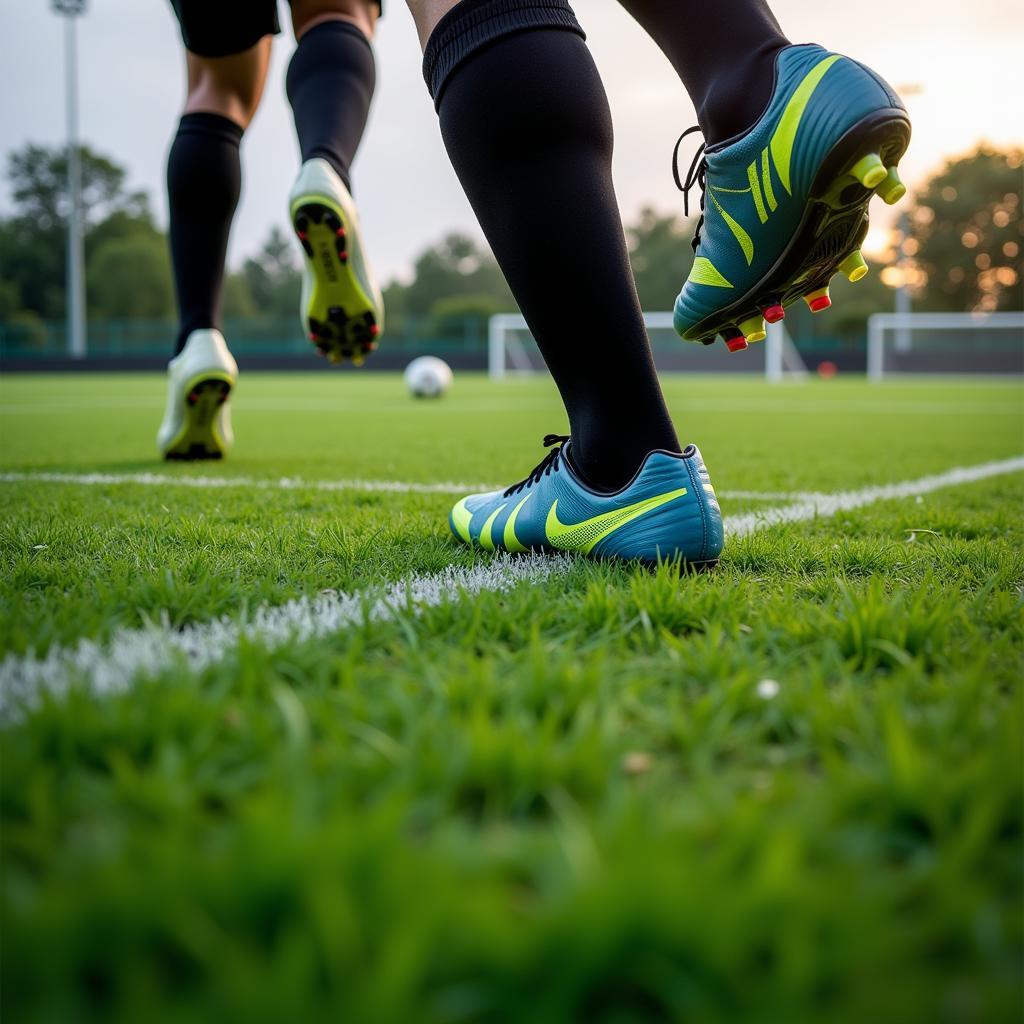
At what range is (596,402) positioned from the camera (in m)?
1.46

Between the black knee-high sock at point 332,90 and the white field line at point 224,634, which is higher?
the black knee-high sock at point 332,90

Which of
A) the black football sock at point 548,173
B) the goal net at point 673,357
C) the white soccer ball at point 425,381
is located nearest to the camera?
the black football sock at point 548,173

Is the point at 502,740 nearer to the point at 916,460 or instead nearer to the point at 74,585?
the point at 74,585

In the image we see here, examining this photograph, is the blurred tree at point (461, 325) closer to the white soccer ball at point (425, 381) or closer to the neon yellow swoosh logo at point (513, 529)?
the white soccer ball at point (425, 381)

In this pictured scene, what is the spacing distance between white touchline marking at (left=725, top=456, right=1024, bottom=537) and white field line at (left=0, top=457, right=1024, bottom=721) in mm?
589

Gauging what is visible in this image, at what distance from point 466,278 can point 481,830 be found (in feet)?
193

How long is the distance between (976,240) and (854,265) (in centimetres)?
5039

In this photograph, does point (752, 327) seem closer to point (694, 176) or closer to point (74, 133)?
point (694, 176)

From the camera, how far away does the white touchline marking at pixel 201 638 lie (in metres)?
0.89

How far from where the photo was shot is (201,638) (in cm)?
107

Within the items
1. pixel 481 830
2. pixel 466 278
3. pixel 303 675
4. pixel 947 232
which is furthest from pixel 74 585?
pixel 466 278

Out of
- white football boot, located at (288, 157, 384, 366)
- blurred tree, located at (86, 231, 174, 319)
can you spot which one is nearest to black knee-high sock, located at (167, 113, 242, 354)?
white football boot, located at (288, 157, 384, 366)

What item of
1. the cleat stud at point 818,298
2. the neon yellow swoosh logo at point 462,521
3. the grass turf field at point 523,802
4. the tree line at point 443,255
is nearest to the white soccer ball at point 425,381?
the neon yellow swoosh logo at point 462,521

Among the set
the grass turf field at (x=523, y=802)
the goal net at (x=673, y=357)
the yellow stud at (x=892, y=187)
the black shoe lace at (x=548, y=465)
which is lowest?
the grass turf field at (x=523, y=802)
